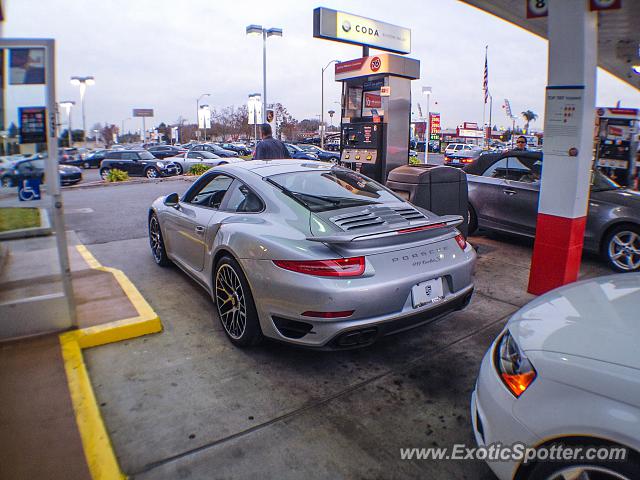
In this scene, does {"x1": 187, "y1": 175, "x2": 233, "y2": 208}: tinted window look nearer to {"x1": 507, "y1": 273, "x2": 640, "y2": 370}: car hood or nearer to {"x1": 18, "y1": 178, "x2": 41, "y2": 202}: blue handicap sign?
{"x1": 18, "y1": 178, "x2": 41, "y2": 202}: blue handicap sign

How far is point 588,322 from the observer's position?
2131 mm

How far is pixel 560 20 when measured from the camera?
4.77 metres

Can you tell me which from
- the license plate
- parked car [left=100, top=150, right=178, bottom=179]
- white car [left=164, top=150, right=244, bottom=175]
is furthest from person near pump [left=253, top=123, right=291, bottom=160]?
parked car [left=100, top=150, right=178, bottom=179]

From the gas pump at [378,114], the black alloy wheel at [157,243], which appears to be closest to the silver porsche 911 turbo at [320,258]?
the black alloy wheel at [157,243]

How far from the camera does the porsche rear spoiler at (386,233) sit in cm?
305

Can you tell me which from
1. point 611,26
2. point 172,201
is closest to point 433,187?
point 172,201

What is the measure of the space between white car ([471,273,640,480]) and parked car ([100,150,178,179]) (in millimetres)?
21667

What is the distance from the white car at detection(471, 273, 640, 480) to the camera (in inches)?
66.4

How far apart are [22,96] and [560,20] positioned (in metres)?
4.98

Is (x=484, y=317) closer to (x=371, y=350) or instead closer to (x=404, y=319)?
(x=371, y=350)

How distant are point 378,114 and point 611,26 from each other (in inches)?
183

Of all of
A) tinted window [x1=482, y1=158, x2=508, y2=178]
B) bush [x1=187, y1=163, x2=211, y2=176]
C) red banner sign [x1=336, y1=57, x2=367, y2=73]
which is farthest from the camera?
bush [x1=187, y1=163, x2=211, y2=176]

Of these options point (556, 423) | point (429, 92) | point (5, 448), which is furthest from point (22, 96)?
point (429, 92)

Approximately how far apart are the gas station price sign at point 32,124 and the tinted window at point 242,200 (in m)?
1.51
